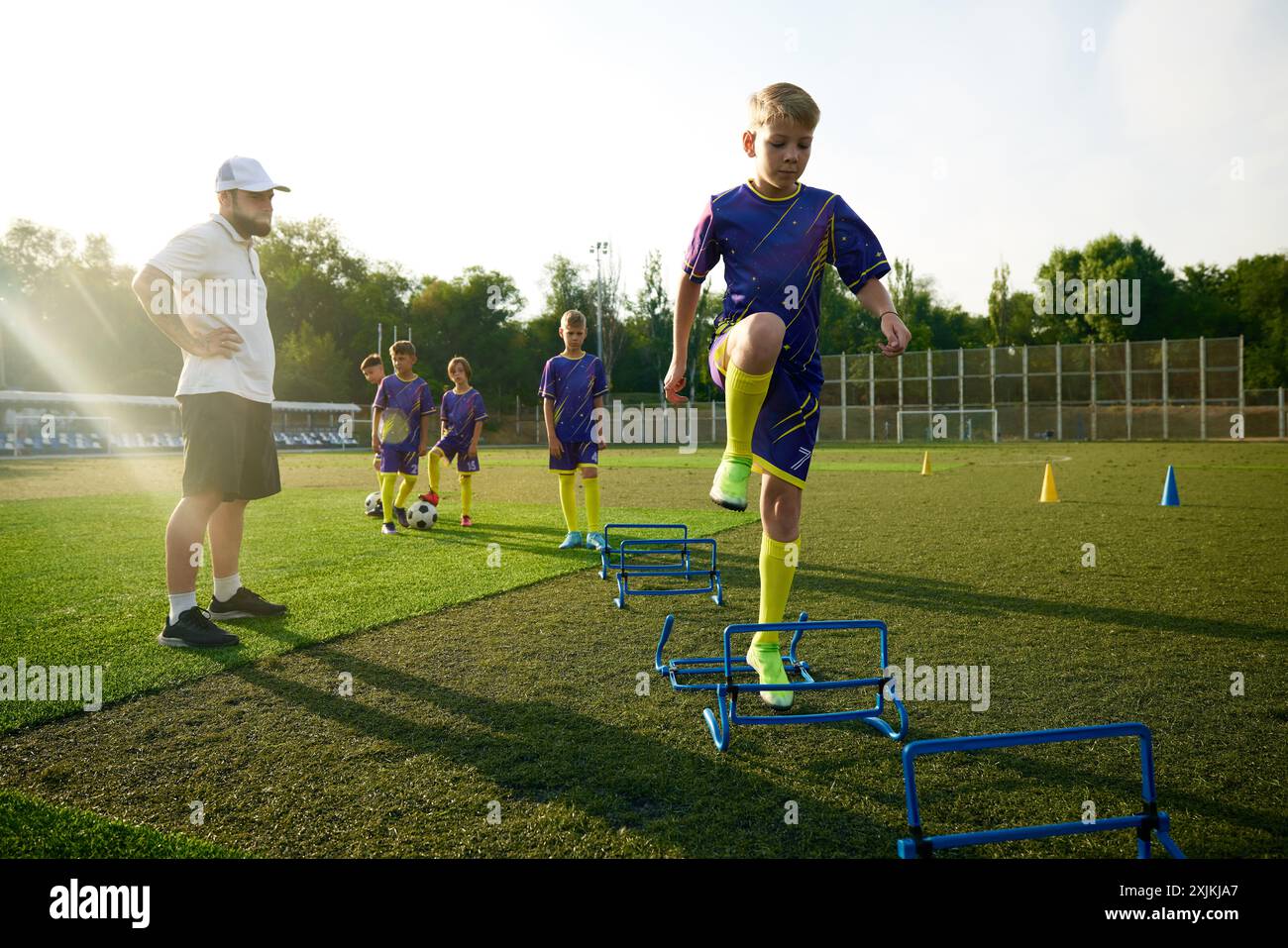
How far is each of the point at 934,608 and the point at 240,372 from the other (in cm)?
479

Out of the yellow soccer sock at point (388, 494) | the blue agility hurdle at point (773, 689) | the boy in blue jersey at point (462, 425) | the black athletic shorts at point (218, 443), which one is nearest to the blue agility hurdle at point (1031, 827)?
the blue agility hurdle at point (773, 689)

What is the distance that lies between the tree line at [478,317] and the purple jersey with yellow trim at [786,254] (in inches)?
2176

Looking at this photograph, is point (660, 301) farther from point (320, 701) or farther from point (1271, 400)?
point (320, 701)

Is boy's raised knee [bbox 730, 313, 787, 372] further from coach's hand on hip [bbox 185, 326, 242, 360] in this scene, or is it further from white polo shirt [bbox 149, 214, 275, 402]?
coach's hand on hip [bbox 185, 326, 242, 360]

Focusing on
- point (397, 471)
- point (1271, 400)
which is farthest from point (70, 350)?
point (1271, 400)

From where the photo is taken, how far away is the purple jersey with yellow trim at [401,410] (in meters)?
10.4

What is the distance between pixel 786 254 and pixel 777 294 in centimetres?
19

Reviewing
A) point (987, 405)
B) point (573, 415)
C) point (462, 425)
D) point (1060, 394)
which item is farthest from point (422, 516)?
point (1060, 394)

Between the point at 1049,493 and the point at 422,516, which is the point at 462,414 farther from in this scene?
the point at 1049,493

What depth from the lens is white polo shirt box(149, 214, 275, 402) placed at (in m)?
4.84

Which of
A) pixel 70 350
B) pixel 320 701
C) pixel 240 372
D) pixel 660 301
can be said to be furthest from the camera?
pixel 660 301

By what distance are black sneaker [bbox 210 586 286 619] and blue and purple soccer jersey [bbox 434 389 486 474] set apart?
19.4 ft

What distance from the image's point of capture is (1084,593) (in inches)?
234

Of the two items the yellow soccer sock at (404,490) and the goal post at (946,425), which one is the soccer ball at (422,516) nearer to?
the yellow soccer sock at (404,490)
